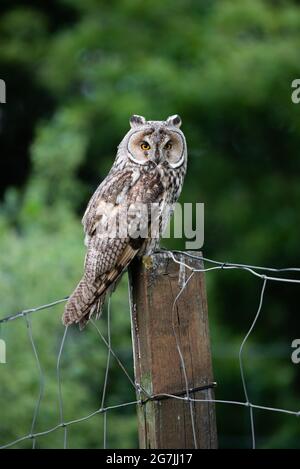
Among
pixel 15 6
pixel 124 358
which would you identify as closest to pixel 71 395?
pixel 124 358

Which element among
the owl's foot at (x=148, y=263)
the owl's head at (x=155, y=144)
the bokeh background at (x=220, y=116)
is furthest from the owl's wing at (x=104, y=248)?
the bokeh background at (x=220, y=116)

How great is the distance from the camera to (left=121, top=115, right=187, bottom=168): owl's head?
4.25 metres

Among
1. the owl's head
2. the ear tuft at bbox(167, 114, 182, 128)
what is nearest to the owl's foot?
the owl's head

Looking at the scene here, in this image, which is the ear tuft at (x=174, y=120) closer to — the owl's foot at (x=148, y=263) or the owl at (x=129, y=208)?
the owl at (x=129, y=208)

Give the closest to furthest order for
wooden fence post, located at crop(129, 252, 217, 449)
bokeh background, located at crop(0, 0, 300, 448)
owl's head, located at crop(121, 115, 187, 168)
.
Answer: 1. wooden fence post, located at crop(129, 252, 217, 449)
2. owl's head, located at crop(121, 115, 187, 168)
3. bokeh background, located at crop(0, 0, 300, 448)

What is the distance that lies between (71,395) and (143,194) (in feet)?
9.61

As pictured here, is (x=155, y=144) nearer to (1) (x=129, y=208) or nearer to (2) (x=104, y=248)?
(1) (x=129, y=208)

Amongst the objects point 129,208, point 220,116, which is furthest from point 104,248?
point 220,116

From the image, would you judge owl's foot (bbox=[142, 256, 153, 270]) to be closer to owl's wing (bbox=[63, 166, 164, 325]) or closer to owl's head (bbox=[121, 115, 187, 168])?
owl's wing (bbox=[63, 166, 164, 325])

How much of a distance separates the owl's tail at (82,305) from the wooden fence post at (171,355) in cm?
54

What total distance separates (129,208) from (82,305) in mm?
538

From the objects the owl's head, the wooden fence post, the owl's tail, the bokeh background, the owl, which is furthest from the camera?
the bokeh background
